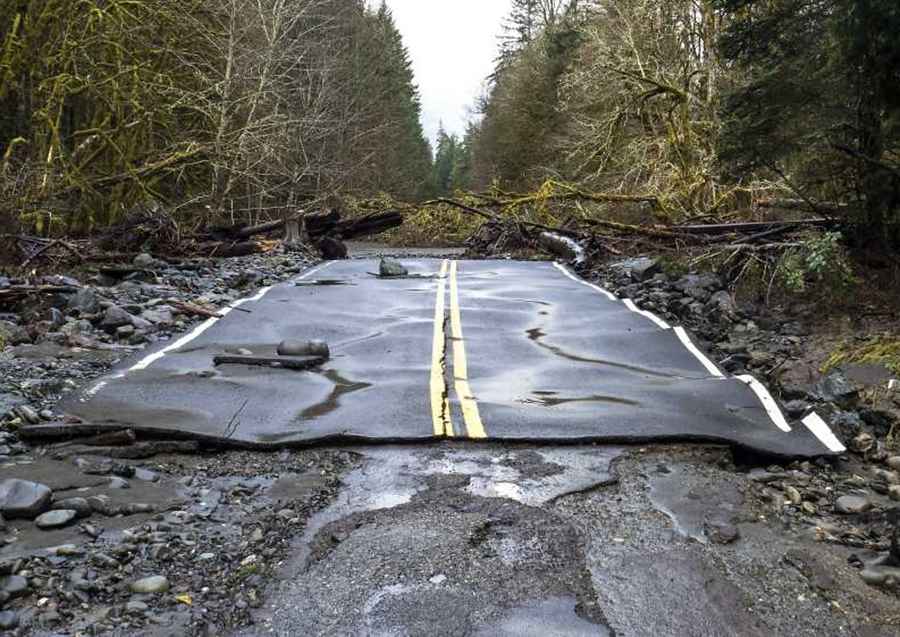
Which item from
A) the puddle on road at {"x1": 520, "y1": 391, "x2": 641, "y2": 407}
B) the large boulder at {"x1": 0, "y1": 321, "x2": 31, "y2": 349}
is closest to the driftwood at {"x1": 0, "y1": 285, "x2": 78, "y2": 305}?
the large boulder at {"x1": 0, "y1": 321, "x2": 31, "y2": 349}

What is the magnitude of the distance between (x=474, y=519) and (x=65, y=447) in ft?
9.85

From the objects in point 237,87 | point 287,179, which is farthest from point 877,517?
point 287,179

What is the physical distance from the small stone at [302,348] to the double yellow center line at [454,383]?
3.98 ft

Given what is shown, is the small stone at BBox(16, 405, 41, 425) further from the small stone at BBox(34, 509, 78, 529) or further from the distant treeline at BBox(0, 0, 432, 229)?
the distant treeline at BBox(0, 0, 432, 229)

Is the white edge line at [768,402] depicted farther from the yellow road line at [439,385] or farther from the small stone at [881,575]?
the yellow road line at [439,385]

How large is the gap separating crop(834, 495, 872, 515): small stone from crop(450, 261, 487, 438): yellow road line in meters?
2.35

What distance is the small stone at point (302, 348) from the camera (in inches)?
322

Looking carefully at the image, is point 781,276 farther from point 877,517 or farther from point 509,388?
point 877,517

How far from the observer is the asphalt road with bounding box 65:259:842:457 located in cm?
580

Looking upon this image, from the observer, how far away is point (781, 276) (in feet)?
34.0

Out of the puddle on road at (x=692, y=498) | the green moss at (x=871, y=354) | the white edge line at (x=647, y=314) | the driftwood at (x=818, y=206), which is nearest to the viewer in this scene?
the puddle on road at (x=692, y=498)

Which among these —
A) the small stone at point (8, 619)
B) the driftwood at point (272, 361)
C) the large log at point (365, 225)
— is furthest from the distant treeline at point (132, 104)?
the small stone at point (8, 619)

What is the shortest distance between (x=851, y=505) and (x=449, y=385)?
3.54 metres

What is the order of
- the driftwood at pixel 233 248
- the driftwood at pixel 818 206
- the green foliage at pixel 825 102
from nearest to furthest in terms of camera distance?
the green foliage at pixel 825 102
the driftwood at pixel 818 206
the driftwood at pixel 233 248
